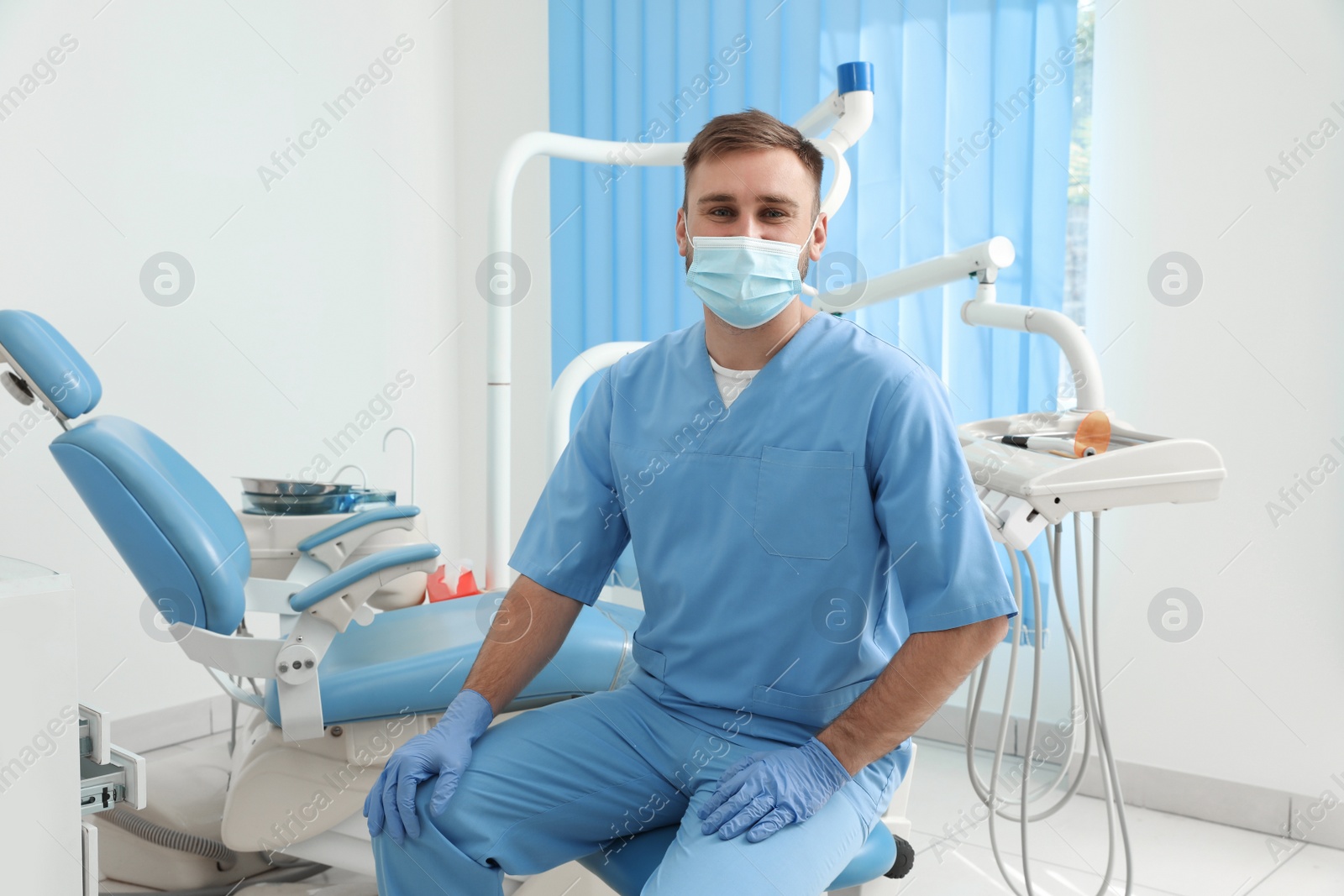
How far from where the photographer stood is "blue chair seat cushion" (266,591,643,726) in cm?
151

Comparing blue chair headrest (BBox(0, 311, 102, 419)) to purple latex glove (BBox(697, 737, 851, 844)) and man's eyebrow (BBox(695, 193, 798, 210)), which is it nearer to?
man's eyebrow (BBox(695, 193, 798, 210))

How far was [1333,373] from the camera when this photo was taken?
2.06 metres

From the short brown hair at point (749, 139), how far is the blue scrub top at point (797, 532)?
240 millimetres

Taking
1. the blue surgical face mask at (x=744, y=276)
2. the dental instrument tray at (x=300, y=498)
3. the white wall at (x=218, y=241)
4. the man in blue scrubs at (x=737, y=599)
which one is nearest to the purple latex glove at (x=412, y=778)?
the man in blue scrubs at (x=737, y=599)

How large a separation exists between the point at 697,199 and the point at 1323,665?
1775 mm

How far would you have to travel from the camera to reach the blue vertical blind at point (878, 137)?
Result: 2338 mm

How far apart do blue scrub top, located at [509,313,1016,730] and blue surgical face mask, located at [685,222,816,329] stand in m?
0.07

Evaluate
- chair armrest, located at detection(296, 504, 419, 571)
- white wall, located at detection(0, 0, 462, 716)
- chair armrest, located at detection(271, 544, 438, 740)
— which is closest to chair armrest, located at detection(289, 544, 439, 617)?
chair armrest, located at detection(271, 544, 438, 740)

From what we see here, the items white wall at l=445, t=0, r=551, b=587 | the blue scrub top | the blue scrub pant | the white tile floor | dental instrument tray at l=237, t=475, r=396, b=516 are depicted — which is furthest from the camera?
white wall at l=445, t=0, r=551, b=587

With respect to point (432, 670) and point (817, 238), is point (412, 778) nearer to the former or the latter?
point (432, 670)

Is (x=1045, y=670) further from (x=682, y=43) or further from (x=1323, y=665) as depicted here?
(x=682, y=43)

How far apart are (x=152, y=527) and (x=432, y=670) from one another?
46 cm

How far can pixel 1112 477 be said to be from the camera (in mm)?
1319

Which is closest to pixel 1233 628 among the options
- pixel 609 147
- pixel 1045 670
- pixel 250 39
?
pixel 1045 670
